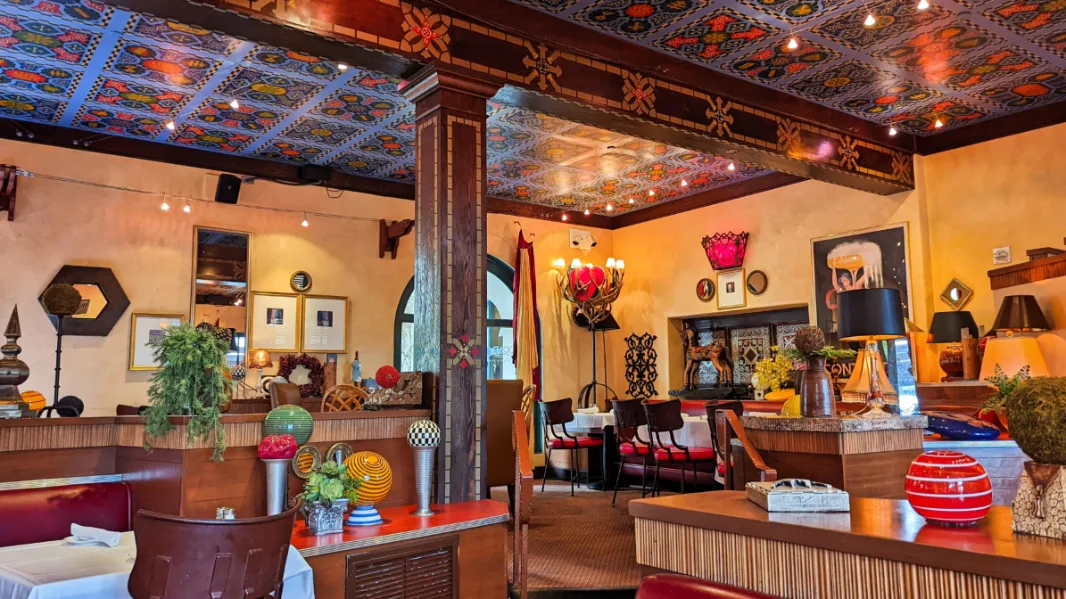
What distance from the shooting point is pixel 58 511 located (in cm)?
334

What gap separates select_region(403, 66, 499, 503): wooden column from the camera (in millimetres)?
4531

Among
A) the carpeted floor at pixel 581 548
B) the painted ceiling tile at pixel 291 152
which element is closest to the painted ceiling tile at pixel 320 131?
the painted ceiling tile at pixel 291 152

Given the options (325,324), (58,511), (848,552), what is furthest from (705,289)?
(848,552)

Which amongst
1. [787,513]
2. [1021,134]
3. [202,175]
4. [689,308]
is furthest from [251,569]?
[689,308]

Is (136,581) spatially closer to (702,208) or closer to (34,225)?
(34,225)

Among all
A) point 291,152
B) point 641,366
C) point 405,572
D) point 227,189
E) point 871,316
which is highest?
point 291,152

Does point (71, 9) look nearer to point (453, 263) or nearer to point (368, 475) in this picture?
point (453, 263)

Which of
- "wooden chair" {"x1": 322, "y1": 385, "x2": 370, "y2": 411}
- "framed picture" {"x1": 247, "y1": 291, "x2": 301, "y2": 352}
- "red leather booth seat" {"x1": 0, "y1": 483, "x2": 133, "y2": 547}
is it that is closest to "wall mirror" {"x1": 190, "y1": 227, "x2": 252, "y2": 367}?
"framed picture" {"x1": 247, "y1": 291, "x2": 301, "y2": 352}

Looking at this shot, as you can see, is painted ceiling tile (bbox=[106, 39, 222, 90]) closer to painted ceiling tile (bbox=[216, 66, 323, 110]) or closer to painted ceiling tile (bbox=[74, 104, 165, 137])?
painted ceiling tile (bbox=[216, 66, 323, 110])

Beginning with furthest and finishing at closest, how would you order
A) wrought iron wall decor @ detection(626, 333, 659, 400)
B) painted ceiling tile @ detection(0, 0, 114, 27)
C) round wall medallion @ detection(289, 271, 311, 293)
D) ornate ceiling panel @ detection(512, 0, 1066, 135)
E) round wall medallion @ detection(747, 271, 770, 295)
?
wrought iron wall decor @ detection(626, 333, 659, 400), round wall medallion @ detection(747, 271, 770, 295), round wall medallion @ detection(289, 271, 311, 293), ornate ceiling panel @ detection(512, 0, 1066, 135), painted ceiling tile @ detection(0, 0, 114, 27)

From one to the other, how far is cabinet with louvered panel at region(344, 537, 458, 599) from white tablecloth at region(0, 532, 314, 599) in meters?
0.43

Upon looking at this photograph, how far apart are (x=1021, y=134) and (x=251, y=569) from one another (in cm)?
771

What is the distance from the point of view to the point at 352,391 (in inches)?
186

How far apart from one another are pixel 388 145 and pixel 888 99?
4.78 m
